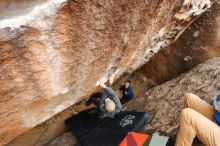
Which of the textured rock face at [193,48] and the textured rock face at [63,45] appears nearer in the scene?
the textured rock face at [63,45]

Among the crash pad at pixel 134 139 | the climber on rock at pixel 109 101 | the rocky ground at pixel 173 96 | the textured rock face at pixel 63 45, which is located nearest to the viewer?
the textured rock face at pixel 63 45

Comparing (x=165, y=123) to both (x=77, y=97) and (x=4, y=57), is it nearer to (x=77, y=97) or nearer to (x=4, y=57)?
(x=77, y=97)

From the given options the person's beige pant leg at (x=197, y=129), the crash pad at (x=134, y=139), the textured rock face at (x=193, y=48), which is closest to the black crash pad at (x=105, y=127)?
the crash pad at (x=134, y=139)

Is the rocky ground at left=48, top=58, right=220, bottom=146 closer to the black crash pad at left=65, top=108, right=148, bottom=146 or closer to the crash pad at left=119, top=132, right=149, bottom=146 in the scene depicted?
the black crash pad at left=65, top=108, right=148, bottom=146

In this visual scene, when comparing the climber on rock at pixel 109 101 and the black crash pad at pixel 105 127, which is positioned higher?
the climber on rock at pixel 109 101

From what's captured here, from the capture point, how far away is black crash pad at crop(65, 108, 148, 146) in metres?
3.60

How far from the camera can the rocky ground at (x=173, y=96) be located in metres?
3.85

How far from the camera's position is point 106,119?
3.91m

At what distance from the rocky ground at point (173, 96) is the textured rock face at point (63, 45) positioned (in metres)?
0.66

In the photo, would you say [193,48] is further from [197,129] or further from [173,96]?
[197,129]

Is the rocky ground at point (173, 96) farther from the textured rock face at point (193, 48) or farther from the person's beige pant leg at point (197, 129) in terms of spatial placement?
the person's beige pant leg at point (197, 129)

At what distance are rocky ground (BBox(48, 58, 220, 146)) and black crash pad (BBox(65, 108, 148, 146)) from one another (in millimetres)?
120

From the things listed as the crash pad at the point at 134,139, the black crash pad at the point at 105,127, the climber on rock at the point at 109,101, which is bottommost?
the black crash pad at the point at 105,127

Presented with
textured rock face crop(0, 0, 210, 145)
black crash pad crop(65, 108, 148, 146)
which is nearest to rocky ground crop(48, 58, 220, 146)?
black crash pad crop(65, 108, 148, 146)
